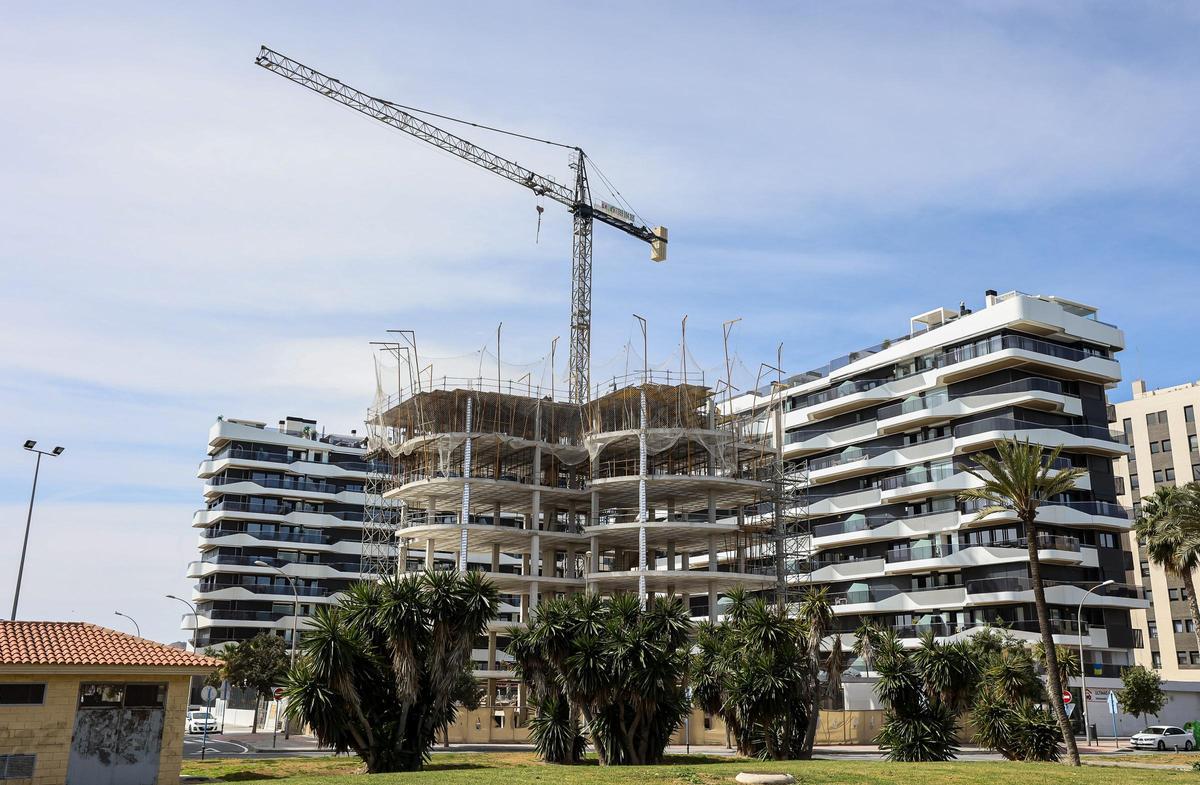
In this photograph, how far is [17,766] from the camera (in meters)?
30.3

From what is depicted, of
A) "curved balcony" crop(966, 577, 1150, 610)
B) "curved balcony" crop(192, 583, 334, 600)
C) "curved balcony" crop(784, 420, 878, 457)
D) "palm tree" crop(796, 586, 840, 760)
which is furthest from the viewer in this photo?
"curved balcony" crop(192, 583, 334, 600)

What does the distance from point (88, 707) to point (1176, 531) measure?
56680 mm

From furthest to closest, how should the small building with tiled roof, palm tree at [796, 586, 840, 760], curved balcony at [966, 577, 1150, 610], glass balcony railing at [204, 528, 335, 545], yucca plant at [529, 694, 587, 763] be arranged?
glass balcony railing at [204, 528, 335, 545]
curved balcony at [966, 577, 1150, 610]
palm tree at [796, 586, 840, 760]
yucca plant at [529, 694, 587, 763]
the small building with tiled roof

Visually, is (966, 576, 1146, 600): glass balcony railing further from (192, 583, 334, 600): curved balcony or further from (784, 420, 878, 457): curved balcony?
(192, 583, 334, 600): curved balcony

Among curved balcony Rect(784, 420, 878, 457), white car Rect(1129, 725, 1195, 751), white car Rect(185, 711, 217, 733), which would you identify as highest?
curved balcony Rect(784, 420, 878, 457)

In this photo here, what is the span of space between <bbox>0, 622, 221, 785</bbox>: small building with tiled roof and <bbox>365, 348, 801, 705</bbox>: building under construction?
123ft

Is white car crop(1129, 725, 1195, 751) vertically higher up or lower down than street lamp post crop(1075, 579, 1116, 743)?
lower down

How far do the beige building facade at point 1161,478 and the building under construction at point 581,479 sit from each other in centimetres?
4259

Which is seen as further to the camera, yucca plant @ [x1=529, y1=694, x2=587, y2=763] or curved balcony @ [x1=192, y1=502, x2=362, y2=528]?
curved balcony @ [x1=192, y1=502, x2=362, y2=528]

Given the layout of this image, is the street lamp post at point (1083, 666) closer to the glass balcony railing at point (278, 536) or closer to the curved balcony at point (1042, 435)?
the curved balcony at point (1042, 435)

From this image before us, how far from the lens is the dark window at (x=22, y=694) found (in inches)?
1200

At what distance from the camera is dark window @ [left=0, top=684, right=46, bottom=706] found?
30469 mm


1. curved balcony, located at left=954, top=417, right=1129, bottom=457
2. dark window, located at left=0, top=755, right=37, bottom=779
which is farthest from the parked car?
curved balcony, located at left=954, top=417, right=1129, bottom=457

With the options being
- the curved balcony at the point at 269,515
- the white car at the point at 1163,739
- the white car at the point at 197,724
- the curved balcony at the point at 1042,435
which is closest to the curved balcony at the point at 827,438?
the curved balcony at the point at 1042,435
